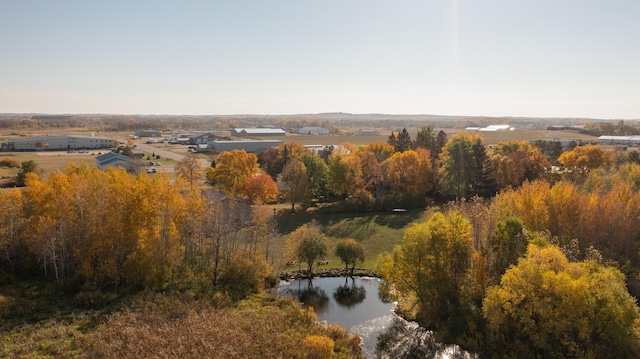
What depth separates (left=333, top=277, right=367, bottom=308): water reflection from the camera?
35844mm

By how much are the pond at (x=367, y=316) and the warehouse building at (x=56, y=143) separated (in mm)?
116974

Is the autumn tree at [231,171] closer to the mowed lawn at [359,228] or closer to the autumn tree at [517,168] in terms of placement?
the mowed lawn at [359,228]

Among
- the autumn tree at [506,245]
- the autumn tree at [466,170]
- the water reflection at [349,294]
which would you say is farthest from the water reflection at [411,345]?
the autumn tree at [466,170]

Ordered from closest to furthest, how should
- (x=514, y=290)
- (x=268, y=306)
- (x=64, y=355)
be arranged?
1. (x=64, y=355)
2. (x=514, y=290)
3. (x=268, y=306)

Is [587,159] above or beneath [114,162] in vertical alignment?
above

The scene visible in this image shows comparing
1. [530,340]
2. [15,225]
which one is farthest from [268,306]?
[15,225]

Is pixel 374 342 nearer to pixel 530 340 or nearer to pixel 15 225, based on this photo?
pixel 530 340

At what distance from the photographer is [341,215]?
60.6 meters

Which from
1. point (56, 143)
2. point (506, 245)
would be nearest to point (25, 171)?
point (56, 143)

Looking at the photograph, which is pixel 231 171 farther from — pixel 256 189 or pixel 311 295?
pixel 311 295

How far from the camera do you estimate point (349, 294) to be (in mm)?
37344

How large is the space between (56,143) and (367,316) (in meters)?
128

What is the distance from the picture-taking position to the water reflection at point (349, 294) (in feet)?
118

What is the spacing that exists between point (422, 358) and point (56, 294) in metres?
27.2
